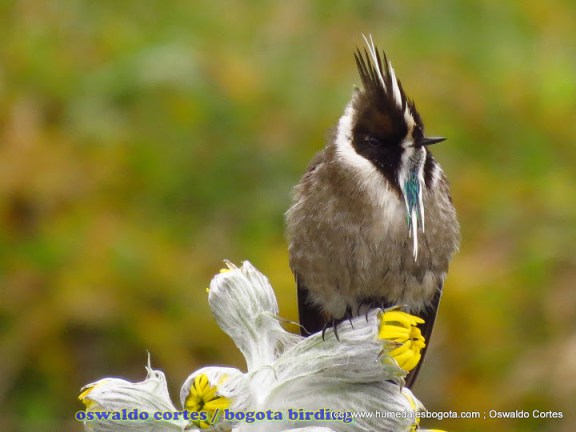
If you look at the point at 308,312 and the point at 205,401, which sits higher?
the point at 308,312

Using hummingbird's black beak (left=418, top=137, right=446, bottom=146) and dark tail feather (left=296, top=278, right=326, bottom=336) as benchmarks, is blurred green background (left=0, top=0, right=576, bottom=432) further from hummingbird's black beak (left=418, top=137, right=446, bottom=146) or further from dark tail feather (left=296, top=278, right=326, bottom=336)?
hummingbird's black beak (left=418, top=137, right=446, bottom=146)

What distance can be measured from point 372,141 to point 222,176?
3.54m

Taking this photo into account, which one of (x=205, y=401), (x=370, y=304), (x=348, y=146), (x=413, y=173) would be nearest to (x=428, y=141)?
(x=413, y=173)

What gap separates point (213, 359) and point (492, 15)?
15.6ft

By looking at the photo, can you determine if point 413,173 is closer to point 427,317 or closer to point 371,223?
point 371,223

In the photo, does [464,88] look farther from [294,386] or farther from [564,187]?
[294,386]

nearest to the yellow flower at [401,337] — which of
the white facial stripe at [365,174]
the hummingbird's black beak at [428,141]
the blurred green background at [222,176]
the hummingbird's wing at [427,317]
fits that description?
the hummingbird's black beak at [428,141]

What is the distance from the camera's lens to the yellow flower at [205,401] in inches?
107

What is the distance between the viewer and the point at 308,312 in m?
4.35

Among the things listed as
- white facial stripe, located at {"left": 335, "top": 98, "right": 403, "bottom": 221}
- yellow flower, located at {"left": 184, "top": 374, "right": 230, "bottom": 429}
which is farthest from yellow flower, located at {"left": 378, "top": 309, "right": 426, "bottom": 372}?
white facial stripe, located at {"left": 335, "top": 98, "right": 403, "bottom": 221}

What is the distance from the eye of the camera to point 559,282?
688 cm

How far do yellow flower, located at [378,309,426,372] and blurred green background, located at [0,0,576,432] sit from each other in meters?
A: 3.07

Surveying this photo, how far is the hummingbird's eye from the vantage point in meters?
3.81

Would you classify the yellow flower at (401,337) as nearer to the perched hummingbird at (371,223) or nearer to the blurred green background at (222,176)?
the perched hummingbird at (371,223)
